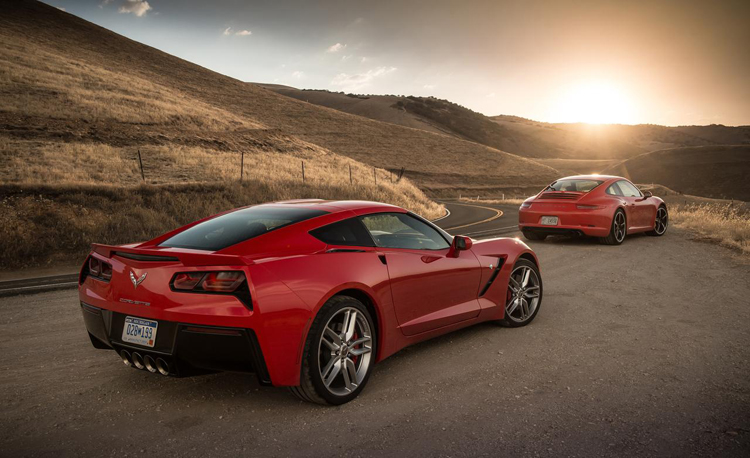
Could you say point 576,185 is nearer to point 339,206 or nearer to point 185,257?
point 339,206

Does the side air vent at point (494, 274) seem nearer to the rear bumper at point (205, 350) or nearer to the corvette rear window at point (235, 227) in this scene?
the corvette rear window at point (235, 227)

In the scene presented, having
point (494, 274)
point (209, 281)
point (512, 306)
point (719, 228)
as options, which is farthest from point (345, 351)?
point (719, 228)

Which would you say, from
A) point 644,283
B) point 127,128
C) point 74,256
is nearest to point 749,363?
point 644,283

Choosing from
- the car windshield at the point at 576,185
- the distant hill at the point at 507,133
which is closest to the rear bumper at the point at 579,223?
the car windshield at the point at 576,185

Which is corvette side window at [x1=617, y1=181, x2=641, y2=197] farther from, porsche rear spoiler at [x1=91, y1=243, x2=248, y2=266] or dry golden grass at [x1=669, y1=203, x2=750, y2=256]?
porsche rear spoiler at [x1=91, y1=243, x2=248, y2=266]

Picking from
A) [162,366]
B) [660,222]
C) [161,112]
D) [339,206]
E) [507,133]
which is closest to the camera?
[162,366]

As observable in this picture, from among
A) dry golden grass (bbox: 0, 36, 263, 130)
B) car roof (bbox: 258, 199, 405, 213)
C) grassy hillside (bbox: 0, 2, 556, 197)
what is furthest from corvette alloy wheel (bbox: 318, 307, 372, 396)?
dry golden grass (bbox: 0, 36, 263, 130)

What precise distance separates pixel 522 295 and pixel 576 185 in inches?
277

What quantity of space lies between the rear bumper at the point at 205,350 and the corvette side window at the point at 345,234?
942 millimetres

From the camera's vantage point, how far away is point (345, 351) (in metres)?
3.90

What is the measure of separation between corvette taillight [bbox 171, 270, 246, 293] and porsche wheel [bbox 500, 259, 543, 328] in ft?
10.3

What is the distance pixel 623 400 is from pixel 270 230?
272cm

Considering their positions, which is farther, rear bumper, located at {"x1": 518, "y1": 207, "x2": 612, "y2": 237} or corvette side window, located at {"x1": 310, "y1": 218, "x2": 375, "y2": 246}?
rear bumper, located at {"x1": 518, "y1": 207, "x2": 612, "y2": 237}

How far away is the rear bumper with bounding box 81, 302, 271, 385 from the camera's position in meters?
3.38
